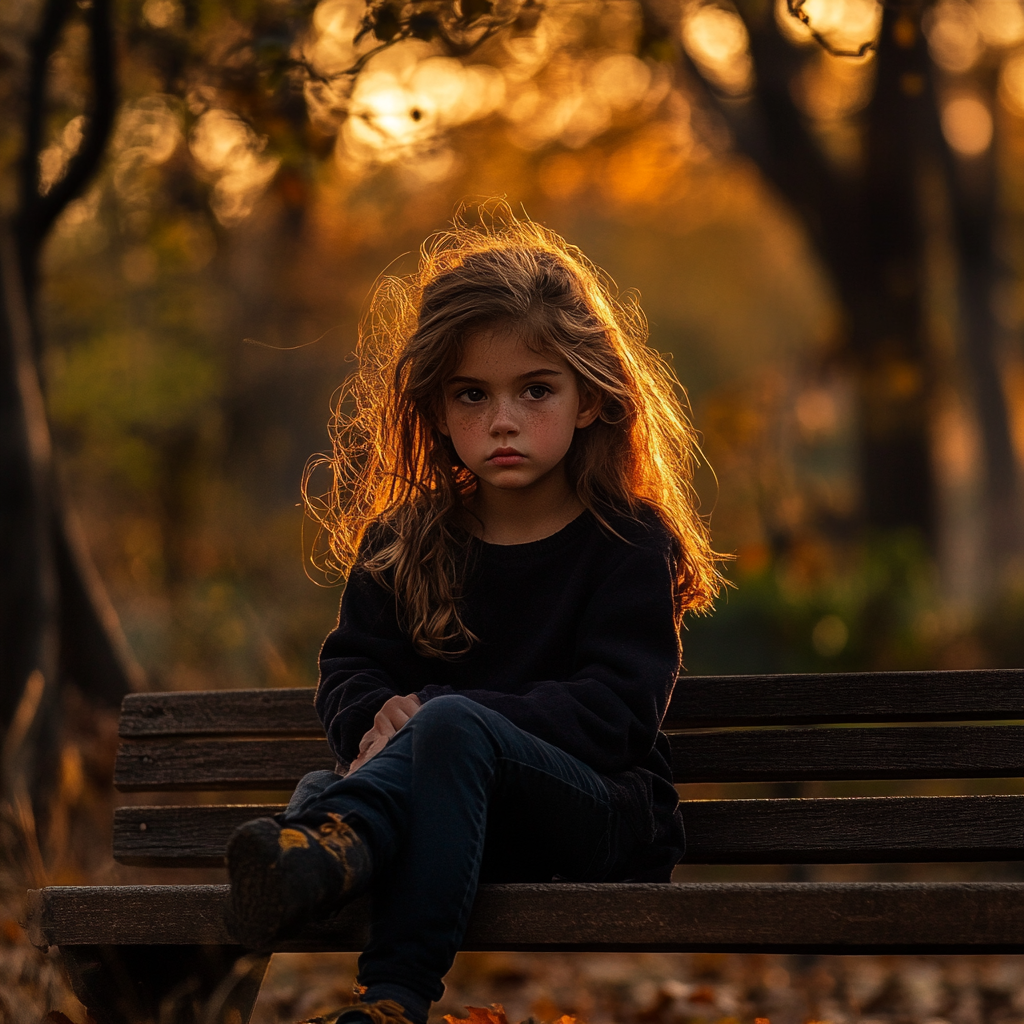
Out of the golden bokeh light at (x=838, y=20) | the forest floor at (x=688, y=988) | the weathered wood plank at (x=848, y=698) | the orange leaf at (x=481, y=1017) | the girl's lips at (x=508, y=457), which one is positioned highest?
the golden bokeh light at (x=838, y=20)

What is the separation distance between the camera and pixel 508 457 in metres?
2.67

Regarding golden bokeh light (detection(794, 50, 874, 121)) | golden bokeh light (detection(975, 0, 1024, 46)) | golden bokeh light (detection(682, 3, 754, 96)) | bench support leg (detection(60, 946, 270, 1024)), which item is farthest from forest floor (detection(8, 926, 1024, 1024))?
golden bokeh light (detection(975, 0, 1024, 46))

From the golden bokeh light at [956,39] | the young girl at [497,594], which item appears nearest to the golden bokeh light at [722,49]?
the golden bokeh light at [956,39]

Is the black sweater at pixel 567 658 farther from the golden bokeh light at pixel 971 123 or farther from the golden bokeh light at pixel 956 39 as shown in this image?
the golden bokeh light at pixel 971 123

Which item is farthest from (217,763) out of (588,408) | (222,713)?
(588,408)

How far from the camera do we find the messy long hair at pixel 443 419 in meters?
2.73

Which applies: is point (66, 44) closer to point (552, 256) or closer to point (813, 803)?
point (552, 256)

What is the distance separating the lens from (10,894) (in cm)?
401

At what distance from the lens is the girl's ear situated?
9.18ft

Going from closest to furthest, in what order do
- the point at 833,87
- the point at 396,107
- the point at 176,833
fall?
the point at 176,833, the point at 396,107, the point at 833,87

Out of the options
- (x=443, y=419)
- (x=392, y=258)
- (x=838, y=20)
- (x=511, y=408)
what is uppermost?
(x=838, y=20)

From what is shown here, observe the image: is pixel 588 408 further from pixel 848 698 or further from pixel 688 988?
pixel 688 988

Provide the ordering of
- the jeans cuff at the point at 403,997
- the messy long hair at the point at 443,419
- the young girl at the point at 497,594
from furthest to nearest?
the messy long hair at the point at 443,419, the young girl at the point at 497,594, the jeans cuff at the point at 403,997

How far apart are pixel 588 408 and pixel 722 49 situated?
694 cm
